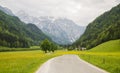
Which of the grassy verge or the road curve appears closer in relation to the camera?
the road curve

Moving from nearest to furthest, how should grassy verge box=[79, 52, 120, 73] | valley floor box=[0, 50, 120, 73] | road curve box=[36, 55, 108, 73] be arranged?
road curve box=[36, 55, 108, 73] → grassy verge box=[79, 52, 120, 73] → valley floor box=[0, 50, 120, 73]

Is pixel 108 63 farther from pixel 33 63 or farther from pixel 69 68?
pixel 33 63

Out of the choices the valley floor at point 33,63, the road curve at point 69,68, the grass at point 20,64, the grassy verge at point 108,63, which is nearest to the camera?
the road curve at point 69,68

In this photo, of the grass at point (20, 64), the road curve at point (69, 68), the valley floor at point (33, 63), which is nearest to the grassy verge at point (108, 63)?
Result: the valley floor at point (33, 63)

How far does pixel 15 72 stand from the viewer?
3056 cm

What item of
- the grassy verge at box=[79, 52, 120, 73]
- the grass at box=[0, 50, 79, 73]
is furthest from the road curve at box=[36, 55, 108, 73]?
the grass at box=[0, 50, 79, 73]

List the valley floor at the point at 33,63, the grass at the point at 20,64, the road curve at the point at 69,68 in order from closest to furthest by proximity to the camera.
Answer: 1. the road curve at the point at 69,68
2. the valley floor at the point at 33,63
3. the grass at the point at 20,64

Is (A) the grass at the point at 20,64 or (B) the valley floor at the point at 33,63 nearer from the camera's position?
(B) the valley floor at the point at 33,63

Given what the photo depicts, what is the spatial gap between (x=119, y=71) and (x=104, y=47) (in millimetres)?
164549

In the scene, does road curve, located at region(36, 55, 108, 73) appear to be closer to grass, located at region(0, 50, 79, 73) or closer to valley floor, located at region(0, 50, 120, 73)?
valley floor, located at region(0, 50, 120, 73)

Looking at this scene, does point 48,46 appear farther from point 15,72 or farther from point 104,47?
point 15,72

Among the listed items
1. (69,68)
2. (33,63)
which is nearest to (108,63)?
(69,68)

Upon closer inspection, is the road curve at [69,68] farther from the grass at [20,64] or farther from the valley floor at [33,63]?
the grass at [20,64]

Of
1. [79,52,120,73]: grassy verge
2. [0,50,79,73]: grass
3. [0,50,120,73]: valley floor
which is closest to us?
[79,52,120,73]: grassy verge
